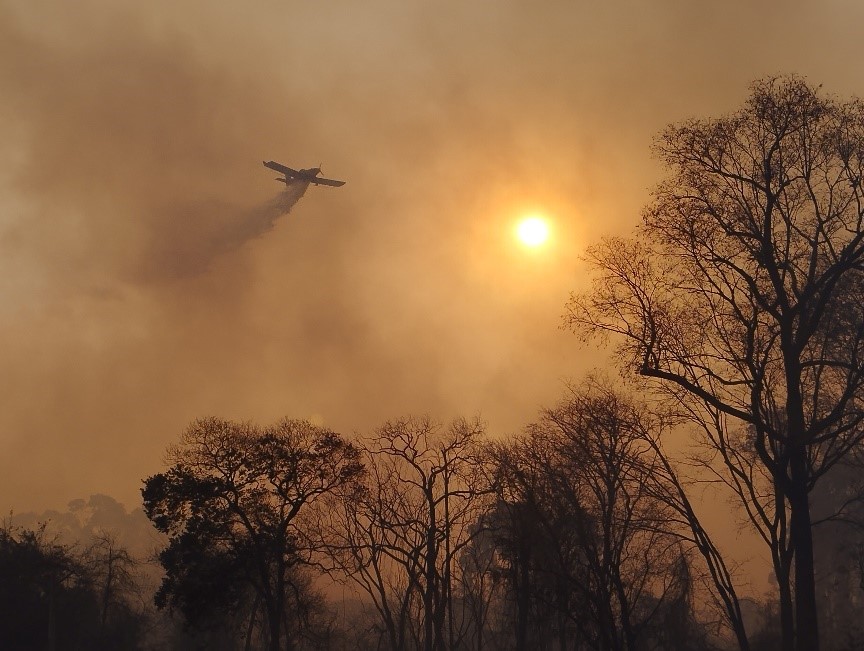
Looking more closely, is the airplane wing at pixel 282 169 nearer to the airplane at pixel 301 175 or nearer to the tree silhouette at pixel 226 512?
the airplane at pixel 301 175

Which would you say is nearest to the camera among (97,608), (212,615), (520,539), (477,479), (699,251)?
(699,251)

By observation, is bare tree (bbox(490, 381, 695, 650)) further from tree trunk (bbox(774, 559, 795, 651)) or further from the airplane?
the airplane

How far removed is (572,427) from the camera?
111ft

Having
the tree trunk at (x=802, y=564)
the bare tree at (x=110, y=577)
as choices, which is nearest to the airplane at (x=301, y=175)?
the bare tree at (x=110, y=577)

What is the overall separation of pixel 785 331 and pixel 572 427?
13865 mm

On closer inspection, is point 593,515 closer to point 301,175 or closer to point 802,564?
point 802,564

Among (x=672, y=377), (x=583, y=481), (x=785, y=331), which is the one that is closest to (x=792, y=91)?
(x=785, y=331)

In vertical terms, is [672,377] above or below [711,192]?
below

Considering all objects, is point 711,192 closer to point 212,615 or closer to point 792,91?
point 792,91

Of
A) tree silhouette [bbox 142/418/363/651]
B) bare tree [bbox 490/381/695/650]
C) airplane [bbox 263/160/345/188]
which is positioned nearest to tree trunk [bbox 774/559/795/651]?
bare tree [bbox 490/381/695/650]

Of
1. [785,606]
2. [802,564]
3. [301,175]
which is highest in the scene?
[301,175]

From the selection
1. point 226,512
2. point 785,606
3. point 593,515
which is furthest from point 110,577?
point 785,606

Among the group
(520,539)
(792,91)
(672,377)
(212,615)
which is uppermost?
(792,91)

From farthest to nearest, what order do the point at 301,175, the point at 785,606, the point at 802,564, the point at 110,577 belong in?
1. the point at 301,175
2. the point at 110,577
3. the point at 785,606
4. the point at 802,564
